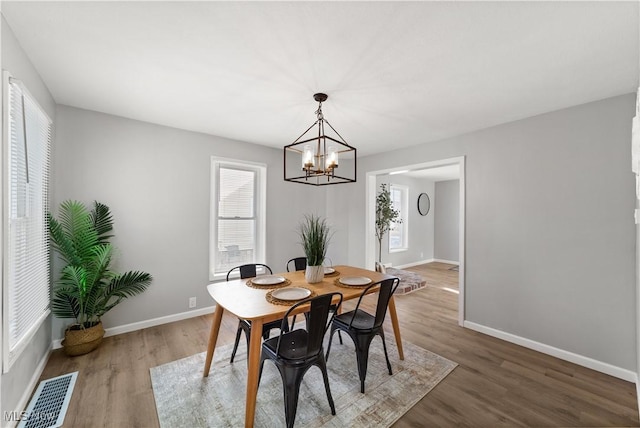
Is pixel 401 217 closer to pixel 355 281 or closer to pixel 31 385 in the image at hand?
pixel 355 281

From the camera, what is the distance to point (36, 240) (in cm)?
207

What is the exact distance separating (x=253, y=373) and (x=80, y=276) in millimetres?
1986

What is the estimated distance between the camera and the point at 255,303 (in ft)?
6.18

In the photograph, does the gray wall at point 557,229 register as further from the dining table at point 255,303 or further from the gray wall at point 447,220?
the gray wall at point 447,220

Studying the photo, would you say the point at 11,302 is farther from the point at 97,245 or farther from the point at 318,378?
the point at 318,378

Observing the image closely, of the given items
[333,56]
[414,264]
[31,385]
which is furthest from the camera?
[414,264]

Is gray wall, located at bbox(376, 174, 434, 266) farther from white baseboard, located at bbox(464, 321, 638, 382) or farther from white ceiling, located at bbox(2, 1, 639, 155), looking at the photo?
white ceiling, located at bbox(2, 1, 639, 155)

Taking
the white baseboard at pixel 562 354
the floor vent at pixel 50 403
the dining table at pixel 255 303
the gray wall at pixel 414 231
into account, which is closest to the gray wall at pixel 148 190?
the floor vent at pixel 50 403

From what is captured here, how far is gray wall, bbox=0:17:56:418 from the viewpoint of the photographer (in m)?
1.56

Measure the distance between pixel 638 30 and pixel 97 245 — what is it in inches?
176

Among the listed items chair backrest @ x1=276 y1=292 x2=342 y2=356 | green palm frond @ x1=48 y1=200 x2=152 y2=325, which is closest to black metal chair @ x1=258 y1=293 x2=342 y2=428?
chair backrest @ x1=276 y1=292 x2=342 y2=356

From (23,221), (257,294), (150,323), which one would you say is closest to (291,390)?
(257,294)

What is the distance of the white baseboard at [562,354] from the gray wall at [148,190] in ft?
11.8

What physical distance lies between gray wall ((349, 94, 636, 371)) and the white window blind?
4134 millimetres
